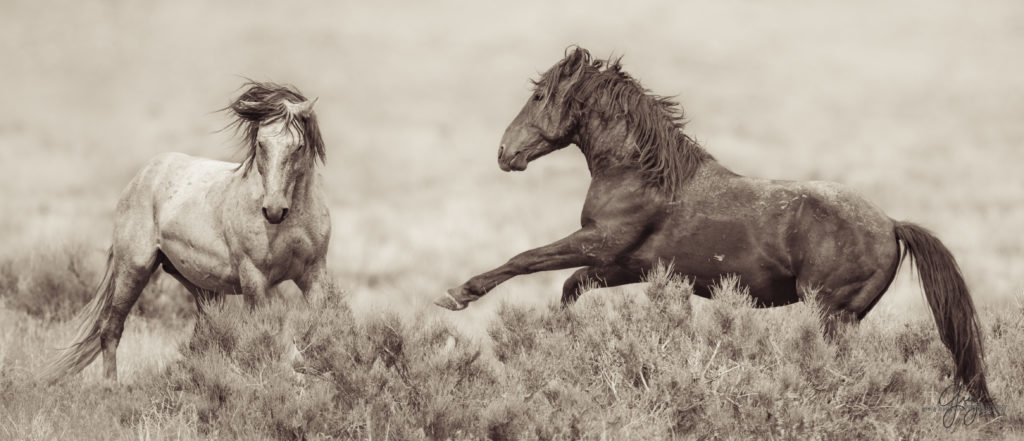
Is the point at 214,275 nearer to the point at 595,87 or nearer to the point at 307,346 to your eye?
the point at 307,346

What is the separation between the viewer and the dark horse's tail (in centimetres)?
608

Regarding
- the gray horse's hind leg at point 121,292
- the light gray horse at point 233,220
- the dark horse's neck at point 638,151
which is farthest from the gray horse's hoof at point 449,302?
the gray horse's hind leg at point 121,292

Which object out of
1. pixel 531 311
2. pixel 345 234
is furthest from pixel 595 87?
pixel 345 234

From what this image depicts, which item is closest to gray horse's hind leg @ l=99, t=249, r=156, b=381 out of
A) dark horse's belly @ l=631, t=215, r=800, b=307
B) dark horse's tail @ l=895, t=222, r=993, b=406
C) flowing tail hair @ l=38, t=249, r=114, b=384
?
Answer: flowing tail hair @ l=38, t=249, r=114, b=384

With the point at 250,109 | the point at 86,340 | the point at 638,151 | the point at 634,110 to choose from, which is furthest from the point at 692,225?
the point at 86,340

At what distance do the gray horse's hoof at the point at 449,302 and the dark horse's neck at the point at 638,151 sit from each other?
4.18 feet

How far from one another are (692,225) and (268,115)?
103 inches

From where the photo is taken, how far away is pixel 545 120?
22.0 feet

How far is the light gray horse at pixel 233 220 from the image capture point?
6375 millimetres

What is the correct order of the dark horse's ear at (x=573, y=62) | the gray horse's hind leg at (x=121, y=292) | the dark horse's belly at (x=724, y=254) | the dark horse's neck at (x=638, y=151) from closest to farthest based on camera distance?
the dark horse's belly at (x=724, y=254) → the dark horse's neck at (x=638, y=151) → the dark horse's ear at (x=573, y=62) → the gray horse's hind leg at (x=121, y=292)

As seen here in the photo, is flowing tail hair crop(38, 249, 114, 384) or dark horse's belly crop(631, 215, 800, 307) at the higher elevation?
dark horse's belly crop(631, 215, 800, 307)

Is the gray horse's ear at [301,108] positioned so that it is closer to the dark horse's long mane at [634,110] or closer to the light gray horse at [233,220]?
the light gray horse at [233,220]

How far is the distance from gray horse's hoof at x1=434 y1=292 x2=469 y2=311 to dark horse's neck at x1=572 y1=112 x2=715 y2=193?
1.27 metres

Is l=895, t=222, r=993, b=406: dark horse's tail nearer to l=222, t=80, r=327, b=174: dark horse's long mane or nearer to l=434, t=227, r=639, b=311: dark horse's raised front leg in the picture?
l=434, t=227, r=639, b=311: dark horse's raised front leg
